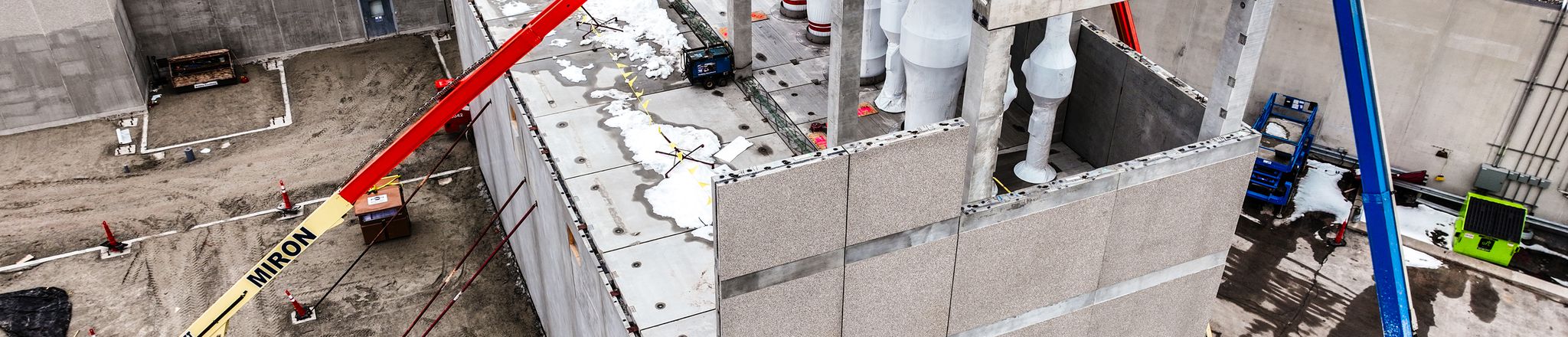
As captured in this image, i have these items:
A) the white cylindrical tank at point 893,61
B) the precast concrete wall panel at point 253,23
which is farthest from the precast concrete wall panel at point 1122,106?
the precast concrete wall panel at point 253,23

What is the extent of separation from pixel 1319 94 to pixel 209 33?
31830 mm

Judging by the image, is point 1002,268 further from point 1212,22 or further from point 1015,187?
point 1212,22

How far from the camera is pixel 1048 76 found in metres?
16.8

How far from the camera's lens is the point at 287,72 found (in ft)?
122

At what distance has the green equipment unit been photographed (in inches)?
1075

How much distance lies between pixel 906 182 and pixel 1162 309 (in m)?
6.79

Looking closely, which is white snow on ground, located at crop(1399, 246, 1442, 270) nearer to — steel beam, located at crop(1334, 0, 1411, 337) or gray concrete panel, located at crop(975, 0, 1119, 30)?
steel beam, located at crop(1334, 0, 1411, 337)

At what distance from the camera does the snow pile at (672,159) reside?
2003cm

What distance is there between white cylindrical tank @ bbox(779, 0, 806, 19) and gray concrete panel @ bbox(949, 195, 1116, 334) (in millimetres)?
11917

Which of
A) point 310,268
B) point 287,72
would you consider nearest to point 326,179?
point 310,268

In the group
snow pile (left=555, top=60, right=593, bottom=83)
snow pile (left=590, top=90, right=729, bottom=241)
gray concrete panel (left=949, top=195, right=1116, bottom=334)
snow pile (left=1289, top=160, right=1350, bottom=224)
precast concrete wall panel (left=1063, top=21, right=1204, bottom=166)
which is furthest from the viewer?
snow pile (left=1289, top=160, right=1350, bottom=224)

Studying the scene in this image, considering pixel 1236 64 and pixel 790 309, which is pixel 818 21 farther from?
pixel 790 309

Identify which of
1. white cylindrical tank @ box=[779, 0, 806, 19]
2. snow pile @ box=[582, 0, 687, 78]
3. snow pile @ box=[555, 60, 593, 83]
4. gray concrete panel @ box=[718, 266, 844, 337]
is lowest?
snow pile @ box=[555, 60, 593, 83]

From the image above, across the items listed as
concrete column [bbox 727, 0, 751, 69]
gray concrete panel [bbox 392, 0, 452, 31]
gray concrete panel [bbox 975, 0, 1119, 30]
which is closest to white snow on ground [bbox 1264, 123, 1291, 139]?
concrete column [bbox 727, 0, 751, 69]
